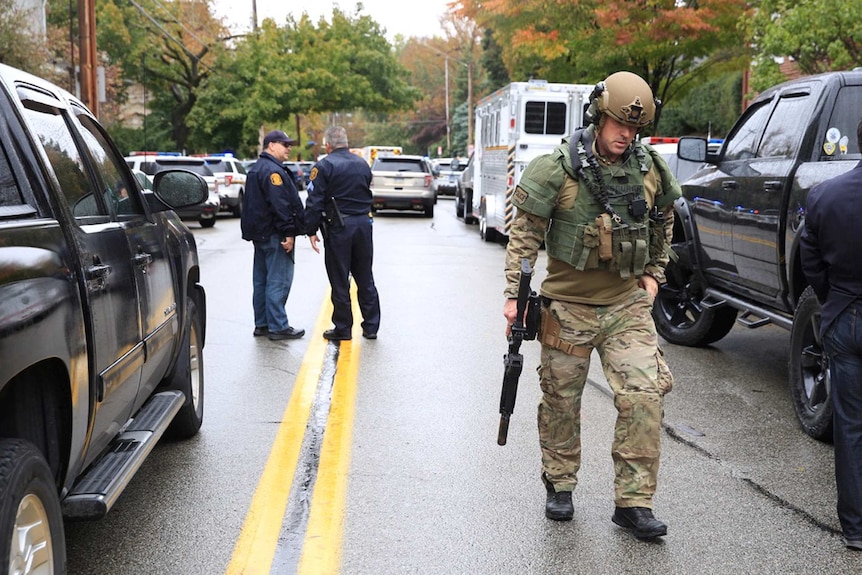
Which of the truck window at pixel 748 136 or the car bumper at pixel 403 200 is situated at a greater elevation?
the truck window at pixel 748 136

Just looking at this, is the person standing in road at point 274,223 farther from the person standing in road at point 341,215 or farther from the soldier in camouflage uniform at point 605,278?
the soldier in camouflage uniform at point 605,278

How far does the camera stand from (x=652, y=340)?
4621 millimetres

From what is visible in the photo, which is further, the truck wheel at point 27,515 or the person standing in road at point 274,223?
the person standing in road at point 274,223

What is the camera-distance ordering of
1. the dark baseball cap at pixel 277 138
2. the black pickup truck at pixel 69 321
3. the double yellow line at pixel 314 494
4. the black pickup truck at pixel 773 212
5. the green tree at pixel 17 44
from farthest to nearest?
1. the green tree at pixel 17 44
2. the dark baseball cap at pixel 277 138
3. the black pickup truck at pixel 773 212
4. the double yellow line at pixel 314 494
5. the black pickup truck at pixel 69 321

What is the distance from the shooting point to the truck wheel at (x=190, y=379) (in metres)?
5.59

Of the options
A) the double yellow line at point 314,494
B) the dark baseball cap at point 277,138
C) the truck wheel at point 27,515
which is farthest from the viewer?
the dark baseball cap at point 277,138

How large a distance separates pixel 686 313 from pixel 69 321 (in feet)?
23.0

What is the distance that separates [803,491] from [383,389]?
10.2 ft


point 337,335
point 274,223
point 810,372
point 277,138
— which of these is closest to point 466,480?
point 810,372

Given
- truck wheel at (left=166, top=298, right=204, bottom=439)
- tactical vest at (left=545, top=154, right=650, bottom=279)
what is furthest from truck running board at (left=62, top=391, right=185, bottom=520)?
tactical vest at (left=545, top=154, right=650, bottom=279)

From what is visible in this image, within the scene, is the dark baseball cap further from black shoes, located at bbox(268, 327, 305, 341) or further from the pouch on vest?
the pouch on vest

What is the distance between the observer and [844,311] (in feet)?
14.8

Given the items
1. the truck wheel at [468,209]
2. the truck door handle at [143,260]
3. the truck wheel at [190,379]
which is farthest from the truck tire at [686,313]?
the truck wheel at [468,209]

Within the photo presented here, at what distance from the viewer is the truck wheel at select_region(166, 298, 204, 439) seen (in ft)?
18.4
